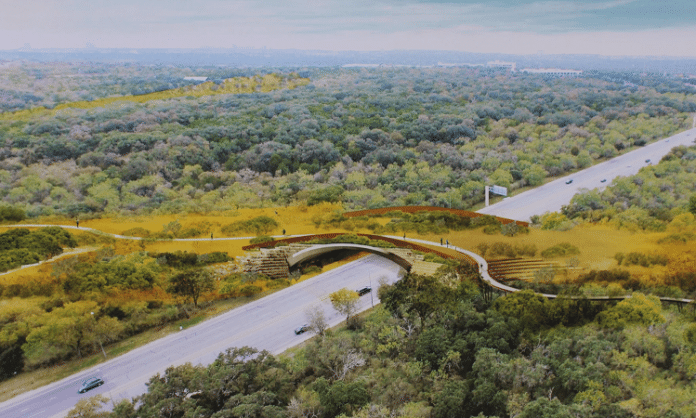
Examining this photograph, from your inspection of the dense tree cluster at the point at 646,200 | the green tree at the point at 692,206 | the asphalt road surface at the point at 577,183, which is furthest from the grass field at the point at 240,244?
the asphalt road surface at the point at 577,183

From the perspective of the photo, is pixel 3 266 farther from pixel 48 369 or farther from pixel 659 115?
pixel 659 115

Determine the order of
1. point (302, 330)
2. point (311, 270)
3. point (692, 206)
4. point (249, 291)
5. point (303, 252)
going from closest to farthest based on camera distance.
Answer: point (302, 330) < point (249, 291) < point (311, 270) < point (303, 252) < point (692, 206)

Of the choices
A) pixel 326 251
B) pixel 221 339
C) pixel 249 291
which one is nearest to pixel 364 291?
pixel 326 251

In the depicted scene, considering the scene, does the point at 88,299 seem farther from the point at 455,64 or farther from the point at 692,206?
the point at 455,64

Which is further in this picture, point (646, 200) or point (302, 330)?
point (646, 200)

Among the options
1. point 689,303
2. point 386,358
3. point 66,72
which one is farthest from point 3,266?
point 66,72
